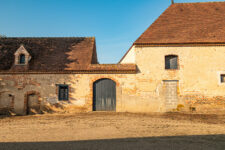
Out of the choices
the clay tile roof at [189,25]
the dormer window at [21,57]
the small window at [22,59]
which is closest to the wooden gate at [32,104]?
the dormer window at [21,57]

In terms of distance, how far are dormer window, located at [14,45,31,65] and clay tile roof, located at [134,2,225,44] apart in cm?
925

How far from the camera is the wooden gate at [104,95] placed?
12.2 meters

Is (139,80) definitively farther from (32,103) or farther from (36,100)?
(32,103)

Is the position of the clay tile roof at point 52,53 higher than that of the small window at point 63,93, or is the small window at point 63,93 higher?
the clay tile roof at point 52,53

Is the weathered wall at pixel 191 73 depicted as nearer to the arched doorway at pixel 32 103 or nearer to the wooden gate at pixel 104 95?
the wooden gate at pixel 104 95

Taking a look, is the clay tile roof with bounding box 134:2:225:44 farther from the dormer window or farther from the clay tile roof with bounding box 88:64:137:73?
the dormer window

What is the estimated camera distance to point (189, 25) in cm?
1345

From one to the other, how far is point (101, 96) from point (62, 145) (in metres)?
7.67

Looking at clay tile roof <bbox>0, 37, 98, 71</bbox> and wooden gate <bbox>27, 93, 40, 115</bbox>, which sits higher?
clay tile roof <bbox>0, 37, 98, 71</bbox>

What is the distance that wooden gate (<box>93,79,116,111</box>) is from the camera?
12.2 metres

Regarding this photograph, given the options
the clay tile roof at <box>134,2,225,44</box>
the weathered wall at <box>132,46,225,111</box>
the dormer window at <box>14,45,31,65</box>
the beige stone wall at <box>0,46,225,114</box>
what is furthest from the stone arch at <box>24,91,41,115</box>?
the clay tile roof at <box>134,2,225,44</box>

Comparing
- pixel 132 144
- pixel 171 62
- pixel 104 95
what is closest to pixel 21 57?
pixel 104 95

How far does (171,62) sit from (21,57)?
12725 mm

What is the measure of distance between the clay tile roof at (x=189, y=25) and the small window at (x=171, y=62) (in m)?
1.25
